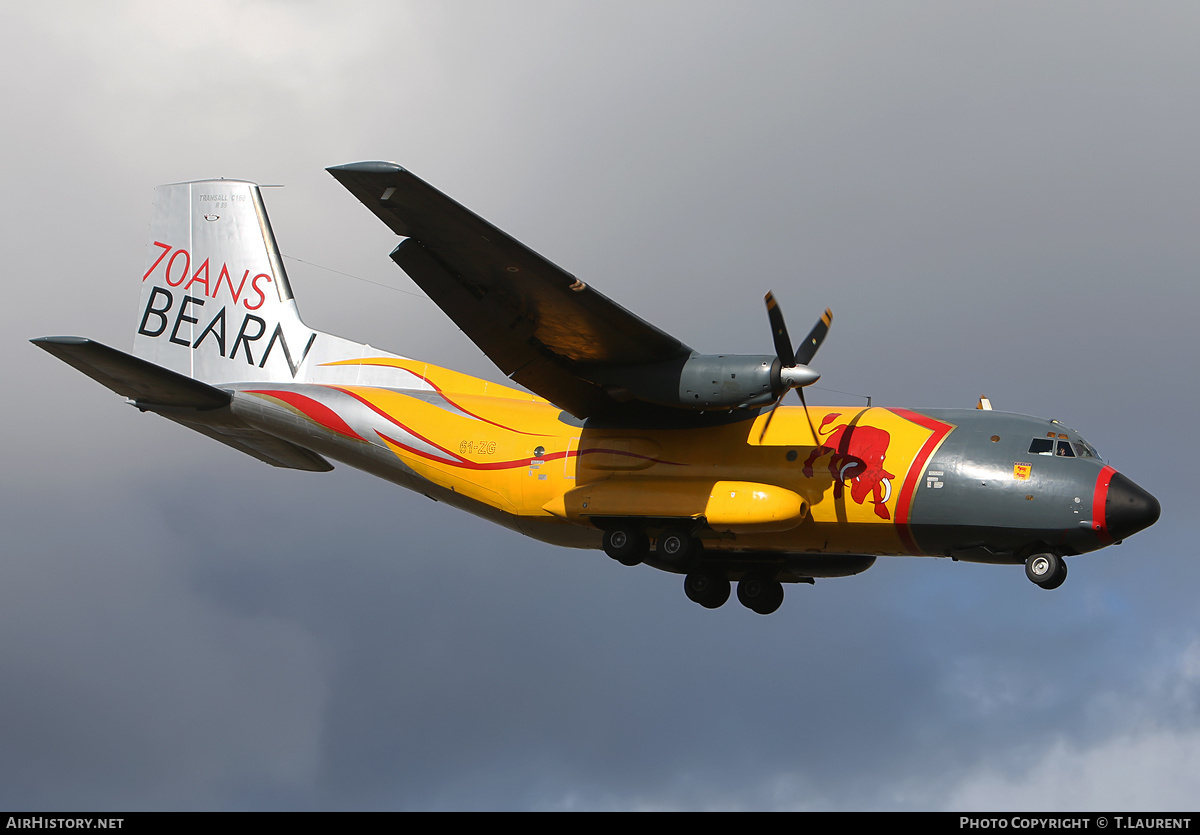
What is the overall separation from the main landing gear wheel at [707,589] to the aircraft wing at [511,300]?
12.1ft

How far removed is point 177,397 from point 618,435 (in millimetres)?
7894

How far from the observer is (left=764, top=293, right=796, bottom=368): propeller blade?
67.5 feet

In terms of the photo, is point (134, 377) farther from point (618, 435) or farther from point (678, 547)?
point (678, 547)

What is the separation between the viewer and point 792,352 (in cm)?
2080

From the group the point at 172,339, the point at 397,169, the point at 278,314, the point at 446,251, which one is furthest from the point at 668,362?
the point at 172,339

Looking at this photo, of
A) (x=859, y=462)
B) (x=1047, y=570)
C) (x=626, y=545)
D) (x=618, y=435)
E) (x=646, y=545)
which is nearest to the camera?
(x=1047, y=570)

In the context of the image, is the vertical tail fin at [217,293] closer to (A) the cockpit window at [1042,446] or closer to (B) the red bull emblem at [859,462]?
(B) the red bull emblem at [859,462]

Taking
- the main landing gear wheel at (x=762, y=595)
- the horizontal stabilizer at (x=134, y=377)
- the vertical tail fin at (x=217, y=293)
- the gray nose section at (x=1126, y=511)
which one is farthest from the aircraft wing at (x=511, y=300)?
the gray nose section at (x=1126, y=511)

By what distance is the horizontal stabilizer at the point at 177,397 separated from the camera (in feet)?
71.9

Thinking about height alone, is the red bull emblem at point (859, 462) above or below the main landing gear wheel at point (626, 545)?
above

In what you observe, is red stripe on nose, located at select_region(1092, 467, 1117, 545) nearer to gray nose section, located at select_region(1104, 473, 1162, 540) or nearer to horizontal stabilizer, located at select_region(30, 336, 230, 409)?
gray nose section, located at select_region(1104, 473, 1162, 540)

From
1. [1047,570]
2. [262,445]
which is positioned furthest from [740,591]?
[262,445]

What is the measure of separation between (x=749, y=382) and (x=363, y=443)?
7.81 m

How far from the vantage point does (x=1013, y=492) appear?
20656 mm
